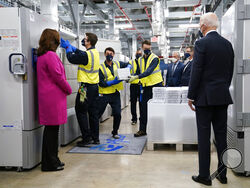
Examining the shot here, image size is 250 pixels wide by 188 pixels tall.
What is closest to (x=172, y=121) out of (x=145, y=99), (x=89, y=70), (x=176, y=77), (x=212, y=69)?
(x=145, y=99)

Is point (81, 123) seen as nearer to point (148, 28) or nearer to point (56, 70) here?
point (56, 70)

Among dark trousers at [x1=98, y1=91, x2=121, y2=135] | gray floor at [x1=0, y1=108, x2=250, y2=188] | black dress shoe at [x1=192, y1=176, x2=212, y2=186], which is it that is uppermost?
dark trousers at [x1=98, y1=91, x2=121, y2=135]

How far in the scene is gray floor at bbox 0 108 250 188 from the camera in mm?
2637

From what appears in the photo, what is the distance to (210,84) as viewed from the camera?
2.42m

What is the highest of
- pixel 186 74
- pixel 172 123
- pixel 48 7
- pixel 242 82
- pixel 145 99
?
pixel 48 7

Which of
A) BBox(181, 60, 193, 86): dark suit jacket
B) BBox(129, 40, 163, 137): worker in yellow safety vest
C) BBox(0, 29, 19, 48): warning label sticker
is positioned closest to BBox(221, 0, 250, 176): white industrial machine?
BBox(129, 40, 163, 137): worker in yellow safety vest

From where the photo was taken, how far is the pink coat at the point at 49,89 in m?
2.93

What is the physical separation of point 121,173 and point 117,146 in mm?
1115

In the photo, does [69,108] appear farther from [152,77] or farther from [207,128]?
[207,128]

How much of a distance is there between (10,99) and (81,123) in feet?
4.07

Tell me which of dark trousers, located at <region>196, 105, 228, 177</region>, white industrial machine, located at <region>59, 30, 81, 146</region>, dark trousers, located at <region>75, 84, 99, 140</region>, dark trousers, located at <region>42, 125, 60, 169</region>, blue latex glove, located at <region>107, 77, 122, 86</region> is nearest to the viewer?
dark trousers, located at <region>196, 105, 228, 177</region>

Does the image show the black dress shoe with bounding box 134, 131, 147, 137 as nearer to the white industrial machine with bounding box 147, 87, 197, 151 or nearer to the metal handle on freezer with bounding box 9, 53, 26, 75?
the white industrial machine with bounding box 147, 87, 197, 151

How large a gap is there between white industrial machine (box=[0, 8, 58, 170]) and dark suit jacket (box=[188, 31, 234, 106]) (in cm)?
177

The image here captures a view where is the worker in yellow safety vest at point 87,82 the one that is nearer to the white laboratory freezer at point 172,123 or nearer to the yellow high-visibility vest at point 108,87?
the yellow high-visibility vest at point 108,87
